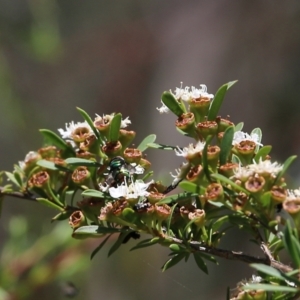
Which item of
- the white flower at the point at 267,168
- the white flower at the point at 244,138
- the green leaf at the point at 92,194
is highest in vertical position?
the white flower at the point at 267,168

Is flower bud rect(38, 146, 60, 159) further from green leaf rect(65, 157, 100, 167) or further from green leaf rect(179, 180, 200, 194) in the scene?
green leaf rect(179, 180, 200, 194)

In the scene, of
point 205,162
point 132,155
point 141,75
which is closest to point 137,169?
point 132,155

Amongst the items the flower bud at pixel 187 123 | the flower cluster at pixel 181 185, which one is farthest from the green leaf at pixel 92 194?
the flower bud at pixel 187 123

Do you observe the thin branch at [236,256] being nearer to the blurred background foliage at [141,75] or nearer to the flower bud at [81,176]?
the flower bud at [81,176]

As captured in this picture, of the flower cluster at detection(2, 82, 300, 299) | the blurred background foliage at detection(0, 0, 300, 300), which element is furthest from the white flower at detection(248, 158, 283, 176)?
the blurred background foliage at detection(0, 0, 300, 300)

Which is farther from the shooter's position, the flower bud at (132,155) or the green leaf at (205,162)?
the flower bud at (132,155)

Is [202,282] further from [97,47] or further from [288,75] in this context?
[97,47]
